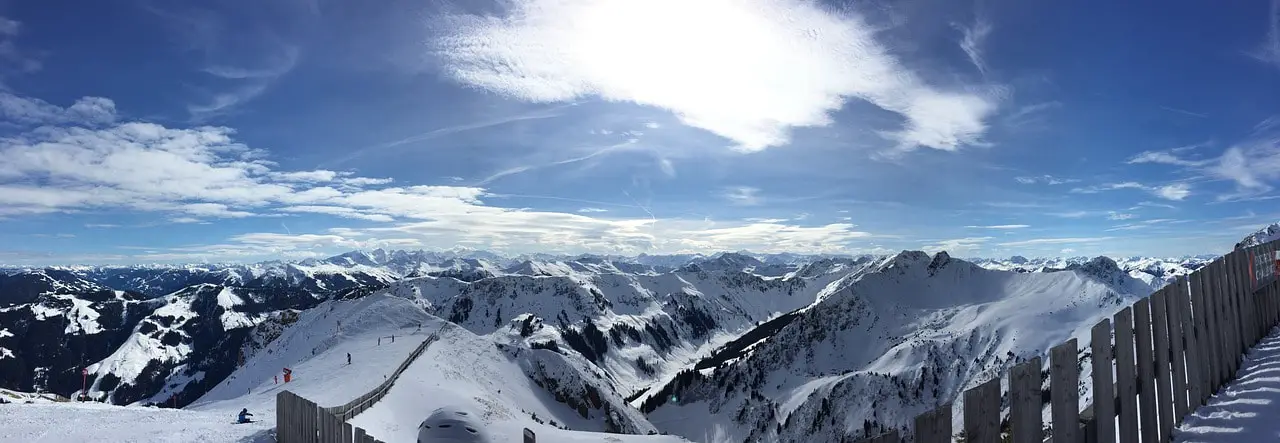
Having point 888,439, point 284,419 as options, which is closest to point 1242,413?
point 888,439

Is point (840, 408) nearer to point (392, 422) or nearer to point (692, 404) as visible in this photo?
point (692, 404)

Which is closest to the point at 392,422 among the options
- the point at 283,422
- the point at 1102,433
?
the point at 283,422

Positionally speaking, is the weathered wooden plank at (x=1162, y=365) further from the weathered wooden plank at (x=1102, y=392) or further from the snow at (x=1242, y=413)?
the weathered wooden plank at (x=1102, y=392)

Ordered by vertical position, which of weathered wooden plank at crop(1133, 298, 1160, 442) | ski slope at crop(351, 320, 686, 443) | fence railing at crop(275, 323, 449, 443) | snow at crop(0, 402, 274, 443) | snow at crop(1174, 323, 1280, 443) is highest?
weathered wooden plank at crop(1133, 298, 1160, 442)

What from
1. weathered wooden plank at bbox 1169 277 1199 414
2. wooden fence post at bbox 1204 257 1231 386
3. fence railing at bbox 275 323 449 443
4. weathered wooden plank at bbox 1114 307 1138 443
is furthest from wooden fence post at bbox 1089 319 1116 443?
fence railing at bbox 275 323 449 443

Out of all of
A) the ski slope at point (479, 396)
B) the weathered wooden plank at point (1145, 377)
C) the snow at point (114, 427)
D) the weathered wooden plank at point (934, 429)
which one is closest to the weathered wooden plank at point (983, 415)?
the weathered wooden plank at point (934, 429)

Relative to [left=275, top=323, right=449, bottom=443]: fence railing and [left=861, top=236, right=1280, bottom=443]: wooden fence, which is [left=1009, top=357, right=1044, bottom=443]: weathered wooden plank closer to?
[left=861, top=236, right=1280, bottom=443]: wooden fence
